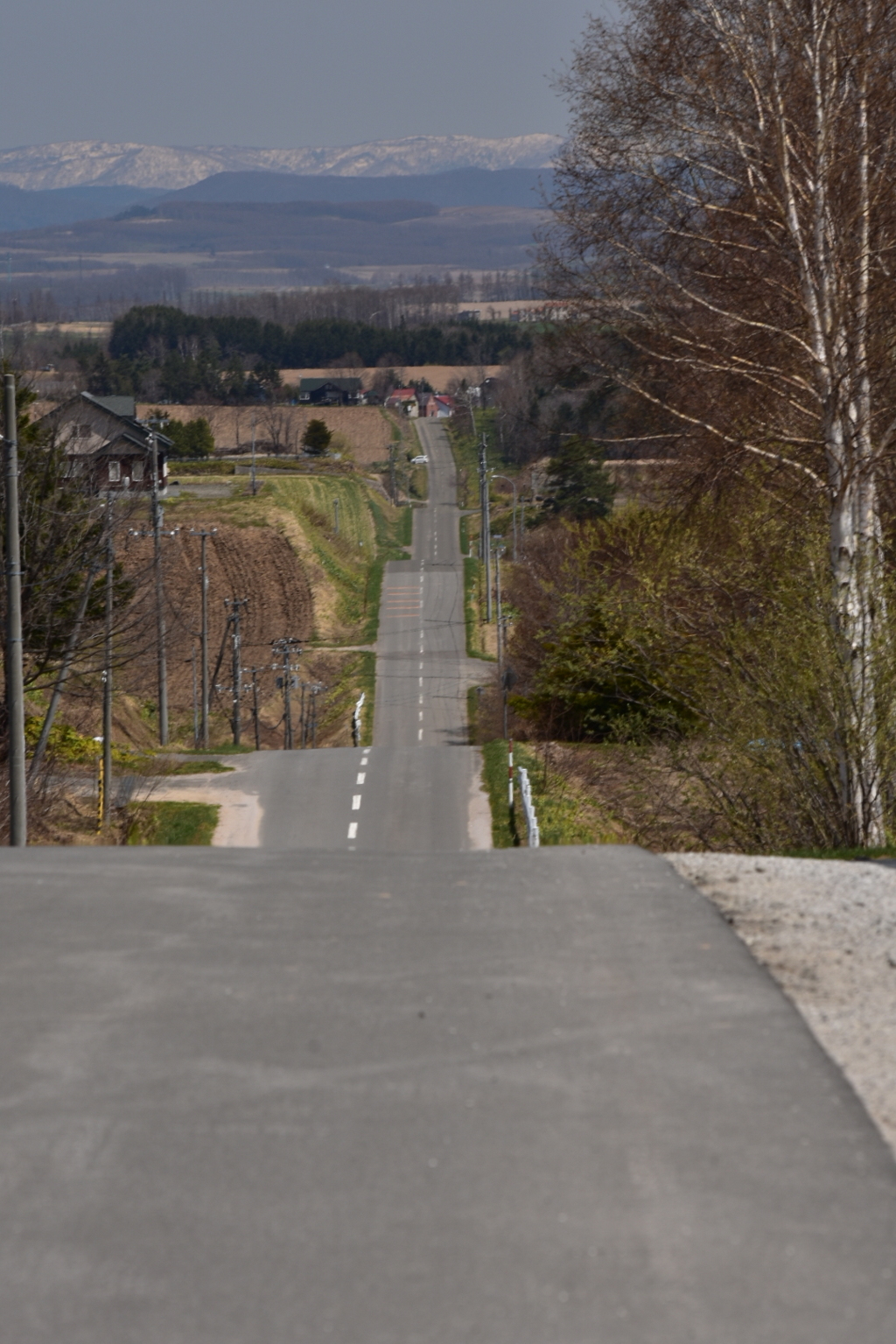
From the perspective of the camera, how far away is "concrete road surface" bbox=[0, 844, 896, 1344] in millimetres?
4082

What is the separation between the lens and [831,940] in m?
6.84

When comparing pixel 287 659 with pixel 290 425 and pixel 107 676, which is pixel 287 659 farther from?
pixel 290 425

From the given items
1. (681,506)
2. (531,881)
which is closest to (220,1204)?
(531,881)

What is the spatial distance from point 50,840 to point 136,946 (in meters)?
15.1

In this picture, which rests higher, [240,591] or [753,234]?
[753,234]

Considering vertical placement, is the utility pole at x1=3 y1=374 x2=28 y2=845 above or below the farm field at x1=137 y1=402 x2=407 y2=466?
below

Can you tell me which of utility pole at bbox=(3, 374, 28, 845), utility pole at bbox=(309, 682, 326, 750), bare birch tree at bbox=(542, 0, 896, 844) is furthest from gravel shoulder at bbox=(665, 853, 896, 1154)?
utility pole at bbox=(309, 682, 326, 750)

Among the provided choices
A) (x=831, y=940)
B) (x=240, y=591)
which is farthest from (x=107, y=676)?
(x=240, y=591)

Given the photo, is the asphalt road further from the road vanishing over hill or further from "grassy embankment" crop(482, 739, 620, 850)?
the road vanishing over hill

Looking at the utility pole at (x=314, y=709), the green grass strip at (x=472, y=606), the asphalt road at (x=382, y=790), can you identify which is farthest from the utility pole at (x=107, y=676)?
the green grass strip at (x=472, y=606)

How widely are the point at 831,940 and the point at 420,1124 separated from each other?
2.69 metres

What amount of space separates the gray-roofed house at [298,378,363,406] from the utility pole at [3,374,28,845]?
172 meters

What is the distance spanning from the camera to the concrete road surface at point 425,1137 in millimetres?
4082

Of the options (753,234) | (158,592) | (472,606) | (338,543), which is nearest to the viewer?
(753,234)
